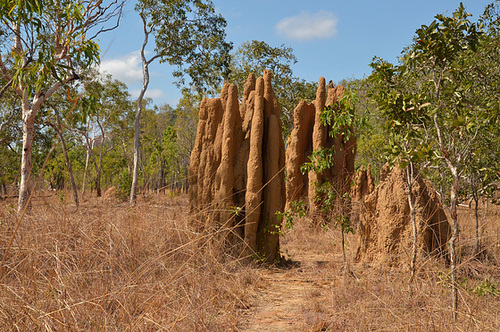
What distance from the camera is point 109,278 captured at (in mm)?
3971

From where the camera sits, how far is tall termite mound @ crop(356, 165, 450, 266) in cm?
621

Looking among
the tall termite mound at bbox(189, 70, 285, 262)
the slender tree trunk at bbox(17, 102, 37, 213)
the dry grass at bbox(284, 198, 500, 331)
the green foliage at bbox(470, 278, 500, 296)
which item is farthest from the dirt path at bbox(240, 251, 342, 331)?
the slender tree trunk at bbox(17, 102, 37, 213)

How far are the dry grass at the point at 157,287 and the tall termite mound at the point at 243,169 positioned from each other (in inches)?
28.2

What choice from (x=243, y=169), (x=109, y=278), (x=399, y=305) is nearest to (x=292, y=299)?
(x=399, y=305)

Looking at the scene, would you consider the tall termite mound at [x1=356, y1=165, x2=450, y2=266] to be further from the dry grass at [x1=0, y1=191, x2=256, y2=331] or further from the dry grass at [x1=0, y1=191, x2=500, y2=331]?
the dry grass at [x1=0, y1=191, x2=256, y2=331]

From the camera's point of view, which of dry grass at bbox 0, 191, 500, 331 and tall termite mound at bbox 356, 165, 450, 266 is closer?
dry grass at bbox 0, 191, 500, 331

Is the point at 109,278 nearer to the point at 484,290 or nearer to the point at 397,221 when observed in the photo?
the point at 484,290

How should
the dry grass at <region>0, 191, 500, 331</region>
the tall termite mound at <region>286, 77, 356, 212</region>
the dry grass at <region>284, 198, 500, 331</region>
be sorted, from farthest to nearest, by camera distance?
1. the tall termite mound at <region>286, 77, 356, 212</region>
2. the dry grass at <region>284, 198, 500, 331</region>
3. the dry grass at <region>0, 191, 500, 331</region>

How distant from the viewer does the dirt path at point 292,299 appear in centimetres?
412

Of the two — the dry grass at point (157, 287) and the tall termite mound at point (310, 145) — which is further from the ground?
the tall termite mound at point (310, 145)

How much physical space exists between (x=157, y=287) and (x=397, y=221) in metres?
4.00

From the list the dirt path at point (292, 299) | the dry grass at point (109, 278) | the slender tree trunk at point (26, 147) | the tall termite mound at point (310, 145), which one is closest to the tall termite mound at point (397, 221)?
the dirt path at point (292, 299)

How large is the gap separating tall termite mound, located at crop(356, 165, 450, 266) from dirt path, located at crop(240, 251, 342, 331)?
2.65 feet

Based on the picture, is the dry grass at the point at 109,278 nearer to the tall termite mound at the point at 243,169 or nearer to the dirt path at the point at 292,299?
the dirt path at the point at 292,299
